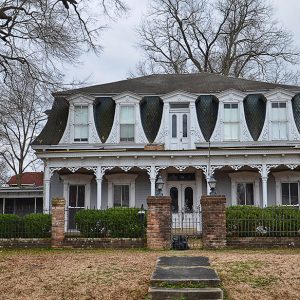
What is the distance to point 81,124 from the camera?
84.3 ft

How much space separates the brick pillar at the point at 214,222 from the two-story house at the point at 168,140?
26.1 ft

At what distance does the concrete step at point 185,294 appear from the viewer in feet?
27.6

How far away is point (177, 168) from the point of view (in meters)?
23.7

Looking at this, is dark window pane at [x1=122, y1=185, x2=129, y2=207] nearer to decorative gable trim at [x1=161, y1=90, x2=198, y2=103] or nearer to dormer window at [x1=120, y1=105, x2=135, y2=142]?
dormer window at [x1=120, y1=105, x2=135, y2=142]

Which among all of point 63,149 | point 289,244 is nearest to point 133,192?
point 63,149

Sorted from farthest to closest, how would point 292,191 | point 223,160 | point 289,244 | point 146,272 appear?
point 292,191
point 223,160
point 289,244
point 146,272

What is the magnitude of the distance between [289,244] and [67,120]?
544 inches

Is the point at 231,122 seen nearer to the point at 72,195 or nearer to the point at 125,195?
the point at 125,195

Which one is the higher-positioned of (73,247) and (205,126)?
(205,126)

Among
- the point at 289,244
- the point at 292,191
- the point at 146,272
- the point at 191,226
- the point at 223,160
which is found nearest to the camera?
the point at 146,272

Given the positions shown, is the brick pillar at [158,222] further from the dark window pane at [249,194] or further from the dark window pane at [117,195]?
Answer: the dark window pane at [249,194]

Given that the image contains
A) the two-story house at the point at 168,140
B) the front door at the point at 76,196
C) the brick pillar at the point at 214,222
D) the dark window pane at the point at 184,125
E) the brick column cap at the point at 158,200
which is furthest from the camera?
the front door at the point at 76,196

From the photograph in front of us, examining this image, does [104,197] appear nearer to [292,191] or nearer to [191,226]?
[191,226]

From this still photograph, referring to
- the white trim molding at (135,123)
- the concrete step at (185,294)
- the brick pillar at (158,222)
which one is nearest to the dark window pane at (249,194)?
the white trim molding at (135,123)
